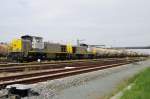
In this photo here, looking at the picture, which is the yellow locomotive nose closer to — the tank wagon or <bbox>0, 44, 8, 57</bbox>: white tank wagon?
the tank wagon

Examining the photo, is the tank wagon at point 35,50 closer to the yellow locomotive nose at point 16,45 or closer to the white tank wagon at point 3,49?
the yellow locomotive nose at point 16,45

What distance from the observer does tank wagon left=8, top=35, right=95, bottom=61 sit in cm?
3600

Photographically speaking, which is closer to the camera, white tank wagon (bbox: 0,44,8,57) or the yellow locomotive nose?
the yellow locomotive nose

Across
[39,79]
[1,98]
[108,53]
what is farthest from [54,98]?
[108,53]

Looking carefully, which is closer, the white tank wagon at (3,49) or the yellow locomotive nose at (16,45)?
A: the yellow locomotive nose at (16,45)

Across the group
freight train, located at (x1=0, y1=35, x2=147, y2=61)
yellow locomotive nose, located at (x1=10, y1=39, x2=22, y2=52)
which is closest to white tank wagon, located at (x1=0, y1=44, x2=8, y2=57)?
freight train, located at (x1=0, y1=35, x2=147, y2=61)

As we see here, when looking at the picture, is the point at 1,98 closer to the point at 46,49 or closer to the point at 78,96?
the point at 78,96

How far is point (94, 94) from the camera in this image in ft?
39.1

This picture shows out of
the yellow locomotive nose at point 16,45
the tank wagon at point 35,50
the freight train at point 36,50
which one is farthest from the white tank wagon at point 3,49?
the yellow locomotive nose at point 16,45

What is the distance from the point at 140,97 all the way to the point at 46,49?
107ft

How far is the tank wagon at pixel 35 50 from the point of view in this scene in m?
36.0

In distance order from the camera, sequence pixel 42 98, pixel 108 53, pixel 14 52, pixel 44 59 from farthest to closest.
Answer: pixel 108 53, pixel 44 59, pixel 14 52, pixel 42 98

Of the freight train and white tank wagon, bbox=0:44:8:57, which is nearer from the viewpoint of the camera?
the freight train

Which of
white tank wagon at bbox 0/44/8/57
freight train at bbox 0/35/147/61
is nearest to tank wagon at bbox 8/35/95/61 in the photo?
freight train at bbox 0/35/147/61
